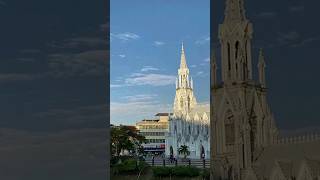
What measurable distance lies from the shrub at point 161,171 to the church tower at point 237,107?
0.73 meters

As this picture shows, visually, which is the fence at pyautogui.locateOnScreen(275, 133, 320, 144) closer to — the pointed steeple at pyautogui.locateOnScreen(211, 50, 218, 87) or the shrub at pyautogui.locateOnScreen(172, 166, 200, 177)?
the pointed steeple at pyautogui.locateOnScreen(211, 50, 218, 87)

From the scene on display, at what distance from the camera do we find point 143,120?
8320 mm

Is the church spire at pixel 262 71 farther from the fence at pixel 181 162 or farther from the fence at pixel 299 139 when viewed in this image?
the fence at pixel 181 162

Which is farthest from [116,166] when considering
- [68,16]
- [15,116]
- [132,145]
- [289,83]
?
[289,83]

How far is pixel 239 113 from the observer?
726cm

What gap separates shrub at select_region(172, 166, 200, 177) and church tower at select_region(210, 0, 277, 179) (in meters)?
0.45

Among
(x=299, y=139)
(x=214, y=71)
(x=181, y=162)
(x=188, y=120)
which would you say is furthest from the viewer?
(x=188, y=120)

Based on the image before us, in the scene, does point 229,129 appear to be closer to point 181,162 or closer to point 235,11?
point 181,162

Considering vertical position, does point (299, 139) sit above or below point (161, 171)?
above

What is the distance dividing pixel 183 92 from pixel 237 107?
102 centimetres

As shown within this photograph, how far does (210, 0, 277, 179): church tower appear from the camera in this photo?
720cm

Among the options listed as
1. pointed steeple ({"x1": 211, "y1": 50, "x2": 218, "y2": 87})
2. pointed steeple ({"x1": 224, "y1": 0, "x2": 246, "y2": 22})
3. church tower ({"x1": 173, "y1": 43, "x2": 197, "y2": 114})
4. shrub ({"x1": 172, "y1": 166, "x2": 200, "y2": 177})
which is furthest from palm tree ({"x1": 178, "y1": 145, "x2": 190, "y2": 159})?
pointed steeple ({"x1": 224, "y1": 0, "x2": 246, "y2": 22})

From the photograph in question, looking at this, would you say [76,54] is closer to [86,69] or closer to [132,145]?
[86,69]

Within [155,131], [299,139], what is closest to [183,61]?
[155,131]
